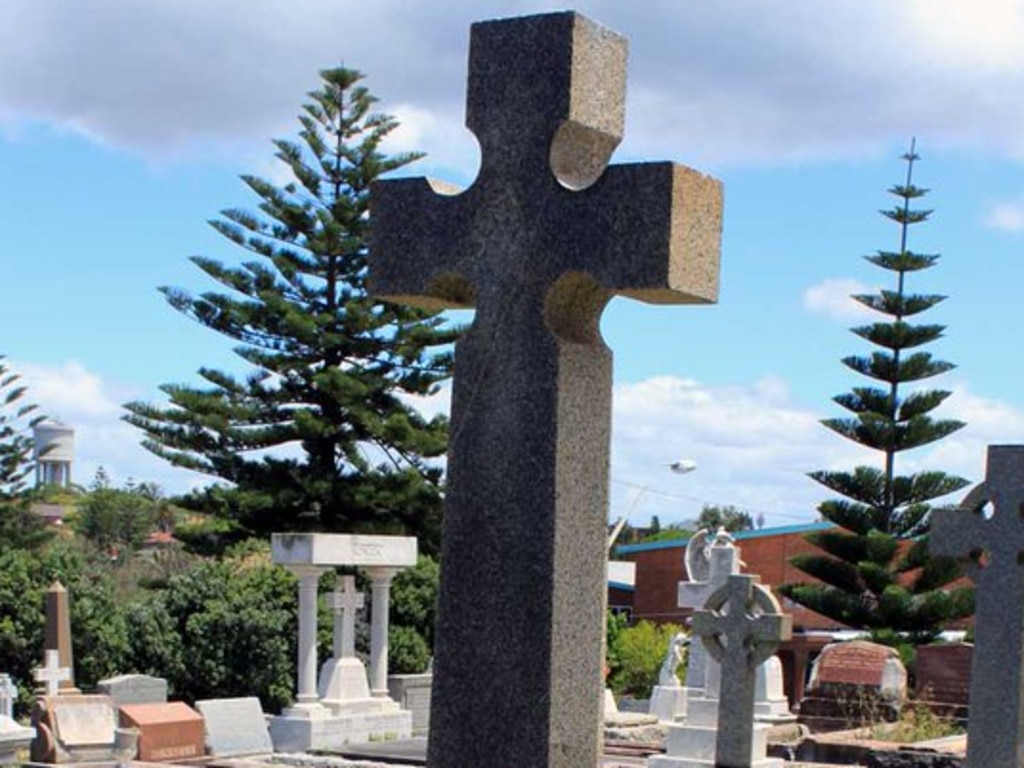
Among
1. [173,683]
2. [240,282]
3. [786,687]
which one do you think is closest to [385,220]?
[173,683]

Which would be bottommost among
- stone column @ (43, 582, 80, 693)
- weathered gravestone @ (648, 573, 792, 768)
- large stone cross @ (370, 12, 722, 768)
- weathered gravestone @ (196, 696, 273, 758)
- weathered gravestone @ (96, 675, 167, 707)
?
weathered gravestone @ (196, 696, 273, 758)

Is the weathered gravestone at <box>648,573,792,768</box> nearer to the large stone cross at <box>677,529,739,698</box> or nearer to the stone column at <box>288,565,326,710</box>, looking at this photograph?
the large stone cross at <box>677,529,739,698</box>

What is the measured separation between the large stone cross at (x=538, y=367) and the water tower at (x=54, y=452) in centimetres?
3431

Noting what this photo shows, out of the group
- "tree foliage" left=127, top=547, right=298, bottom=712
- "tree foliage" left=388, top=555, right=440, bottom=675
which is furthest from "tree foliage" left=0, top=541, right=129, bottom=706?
"tree foliage" left=388, top=555, right=440, bottom=675

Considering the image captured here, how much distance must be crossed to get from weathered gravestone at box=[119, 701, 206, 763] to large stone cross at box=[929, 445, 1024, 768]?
9420 millimetres

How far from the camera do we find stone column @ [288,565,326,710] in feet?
63.6

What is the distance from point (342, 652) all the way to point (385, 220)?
15963mm

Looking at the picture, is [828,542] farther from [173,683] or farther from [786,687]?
[173,683]

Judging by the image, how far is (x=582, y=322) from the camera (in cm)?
427

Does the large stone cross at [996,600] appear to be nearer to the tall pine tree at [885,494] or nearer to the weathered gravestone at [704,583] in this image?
the weathered gravestone at [704,583]

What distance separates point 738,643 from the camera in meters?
11.0

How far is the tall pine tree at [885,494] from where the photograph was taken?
95.4 feet

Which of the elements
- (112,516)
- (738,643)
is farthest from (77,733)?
(112,516)

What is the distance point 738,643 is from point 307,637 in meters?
9.48
